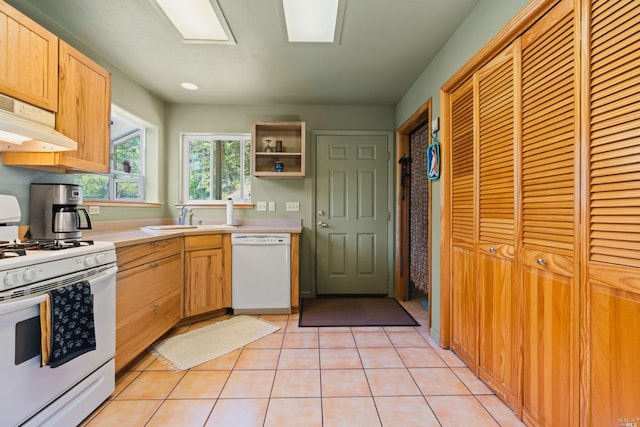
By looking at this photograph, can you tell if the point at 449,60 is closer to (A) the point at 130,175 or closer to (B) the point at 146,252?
(B) the point at 146,252

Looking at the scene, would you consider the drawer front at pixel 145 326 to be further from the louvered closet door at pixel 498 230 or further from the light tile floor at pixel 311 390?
the louvered closet door at pixel 498 230

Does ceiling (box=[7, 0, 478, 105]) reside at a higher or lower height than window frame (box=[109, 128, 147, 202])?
higher

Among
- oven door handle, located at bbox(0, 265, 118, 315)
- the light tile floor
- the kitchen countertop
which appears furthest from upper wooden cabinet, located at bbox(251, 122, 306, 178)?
oven door handle, located at bbox(0, 265, 118, 315)

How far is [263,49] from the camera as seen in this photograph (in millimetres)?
2230

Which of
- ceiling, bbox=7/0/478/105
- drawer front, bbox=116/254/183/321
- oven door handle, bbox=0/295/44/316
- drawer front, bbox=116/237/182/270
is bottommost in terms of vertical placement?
drawer front, bbox=116/254/183/321

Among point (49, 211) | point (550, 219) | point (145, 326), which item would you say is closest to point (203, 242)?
point (145, 326)

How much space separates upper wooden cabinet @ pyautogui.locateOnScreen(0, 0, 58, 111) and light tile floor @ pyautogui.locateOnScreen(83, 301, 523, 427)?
5.70ft

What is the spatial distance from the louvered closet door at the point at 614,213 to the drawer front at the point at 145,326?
2358 millimetres

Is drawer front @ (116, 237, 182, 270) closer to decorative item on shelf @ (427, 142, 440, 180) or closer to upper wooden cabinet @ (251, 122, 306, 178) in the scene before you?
upper wooden cabinet @ (251, 122, 306, 178)

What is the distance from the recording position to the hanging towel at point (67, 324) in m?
1.17

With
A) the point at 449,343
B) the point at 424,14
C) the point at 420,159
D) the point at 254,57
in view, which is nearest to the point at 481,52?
the point at 424,14

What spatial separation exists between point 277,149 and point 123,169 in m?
1.62

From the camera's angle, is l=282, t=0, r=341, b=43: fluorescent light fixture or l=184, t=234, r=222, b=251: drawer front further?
l=184, t=234, r=222, b=251: drawer front

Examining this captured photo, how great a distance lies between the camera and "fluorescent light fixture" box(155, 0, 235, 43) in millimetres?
1753
